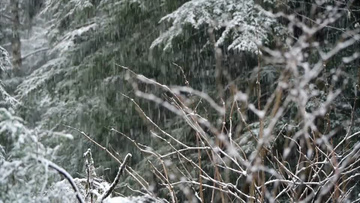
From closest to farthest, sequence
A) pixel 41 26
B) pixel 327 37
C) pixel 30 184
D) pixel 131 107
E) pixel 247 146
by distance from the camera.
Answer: pixel 30 184 < pixel 247 146 < pixel 327 37 < pixel 131 107 < pixel 41 26

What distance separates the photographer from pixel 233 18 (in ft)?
20.9

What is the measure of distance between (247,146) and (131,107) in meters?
3.43

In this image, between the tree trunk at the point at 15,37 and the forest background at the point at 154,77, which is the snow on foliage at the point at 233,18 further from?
the tree trunk at the point at 15,37

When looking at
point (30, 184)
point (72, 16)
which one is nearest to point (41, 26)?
point (72, 16)

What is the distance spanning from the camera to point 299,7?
7301 millimetres

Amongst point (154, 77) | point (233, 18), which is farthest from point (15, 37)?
point (233, 18)

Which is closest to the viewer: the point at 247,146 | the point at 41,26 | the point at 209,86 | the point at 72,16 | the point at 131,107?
the point at 247,146

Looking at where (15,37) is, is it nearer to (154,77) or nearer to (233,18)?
(154,77)

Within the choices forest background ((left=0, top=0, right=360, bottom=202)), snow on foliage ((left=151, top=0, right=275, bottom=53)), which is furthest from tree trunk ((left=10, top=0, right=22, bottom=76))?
snow on foliage ((left=151, top=0, right=275, bottom=53))

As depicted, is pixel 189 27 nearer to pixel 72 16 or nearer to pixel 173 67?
pixel 173 67

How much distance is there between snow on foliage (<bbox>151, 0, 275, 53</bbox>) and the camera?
6066mm

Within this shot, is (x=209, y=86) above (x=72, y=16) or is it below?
below

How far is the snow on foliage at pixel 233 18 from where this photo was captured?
607 cm

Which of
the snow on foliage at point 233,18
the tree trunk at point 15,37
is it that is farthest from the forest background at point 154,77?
the tree trunk at point 15,37
